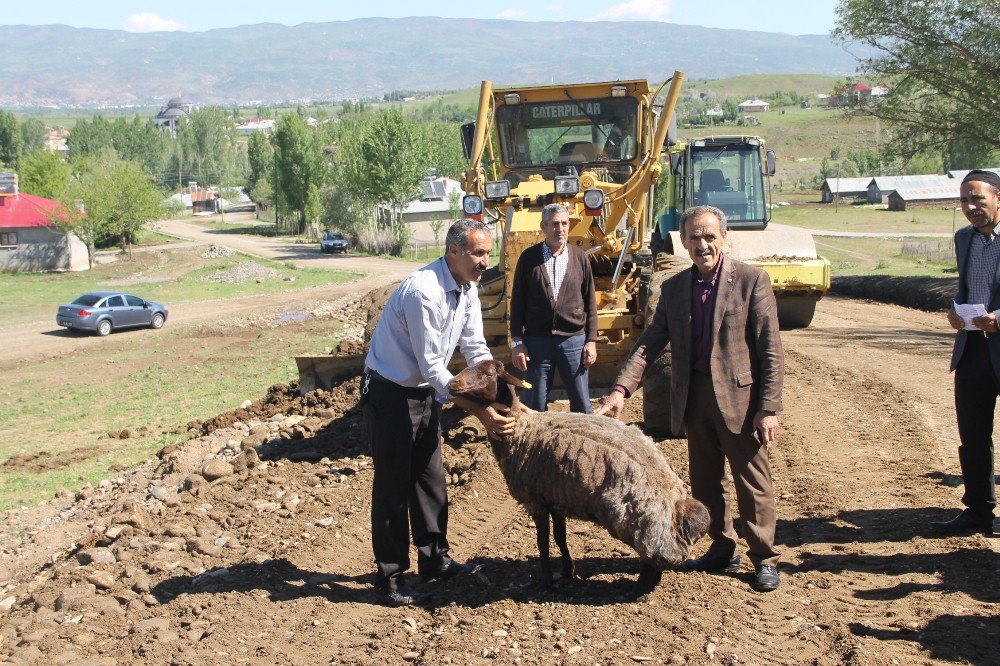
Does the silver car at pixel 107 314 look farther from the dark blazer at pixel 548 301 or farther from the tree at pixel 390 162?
the tree at pixel 390 162

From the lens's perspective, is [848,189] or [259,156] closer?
[848,189]

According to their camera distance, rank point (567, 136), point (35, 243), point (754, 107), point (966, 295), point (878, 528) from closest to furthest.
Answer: point (966, 295)
point (878, 528)
point (567, 136)
point (35, 243)
point (754, 107)

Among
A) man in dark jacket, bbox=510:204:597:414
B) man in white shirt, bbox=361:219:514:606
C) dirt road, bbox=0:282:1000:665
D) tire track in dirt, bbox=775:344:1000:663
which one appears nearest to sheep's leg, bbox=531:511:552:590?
dirt road, bbox=0:282:1000:665

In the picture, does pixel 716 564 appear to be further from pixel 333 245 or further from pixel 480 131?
pixel 333 245

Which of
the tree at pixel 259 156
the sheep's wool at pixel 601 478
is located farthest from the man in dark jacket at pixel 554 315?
the tree at pixel 259 156

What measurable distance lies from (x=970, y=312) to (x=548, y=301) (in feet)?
9.91

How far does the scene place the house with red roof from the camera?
52.5 metres

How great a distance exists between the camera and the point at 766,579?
5387mm

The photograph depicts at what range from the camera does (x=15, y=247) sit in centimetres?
5256

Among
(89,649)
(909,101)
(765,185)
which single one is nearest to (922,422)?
(89,649)

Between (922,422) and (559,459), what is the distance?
5.05m

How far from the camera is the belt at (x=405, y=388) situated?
5.74 meters

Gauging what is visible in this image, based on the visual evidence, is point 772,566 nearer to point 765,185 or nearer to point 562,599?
point 562,599

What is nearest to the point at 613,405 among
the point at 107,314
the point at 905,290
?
the point at 905,290
